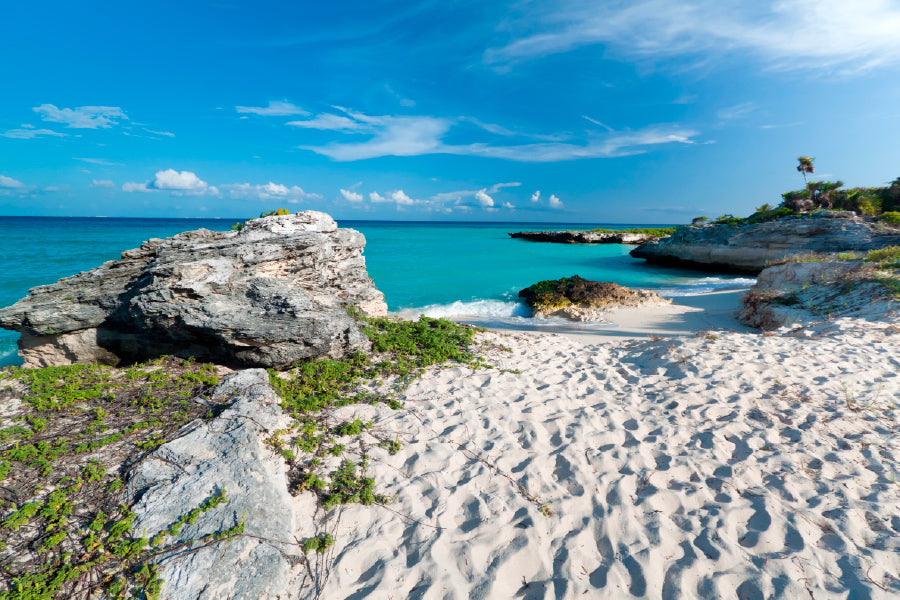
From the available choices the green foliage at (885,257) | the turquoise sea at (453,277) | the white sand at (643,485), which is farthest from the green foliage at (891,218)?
the white sand at (643,485)

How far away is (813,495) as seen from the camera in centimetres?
398

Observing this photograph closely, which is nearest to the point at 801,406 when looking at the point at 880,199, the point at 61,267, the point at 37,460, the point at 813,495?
the point at 813,495

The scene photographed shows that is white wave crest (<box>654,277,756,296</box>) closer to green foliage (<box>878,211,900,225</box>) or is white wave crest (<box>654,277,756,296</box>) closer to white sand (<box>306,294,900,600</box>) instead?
green foliage (<box>878,211,900,225</box>)

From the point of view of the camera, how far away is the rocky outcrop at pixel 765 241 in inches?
842

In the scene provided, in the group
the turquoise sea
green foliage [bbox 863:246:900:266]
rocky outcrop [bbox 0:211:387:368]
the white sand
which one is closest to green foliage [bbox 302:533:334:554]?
the white sand

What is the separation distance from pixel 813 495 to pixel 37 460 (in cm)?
879

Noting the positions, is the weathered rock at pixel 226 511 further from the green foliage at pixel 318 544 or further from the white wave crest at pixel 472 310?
the white wave crest at pixel 472 310

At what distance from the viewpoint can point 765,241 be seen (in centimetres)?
2538

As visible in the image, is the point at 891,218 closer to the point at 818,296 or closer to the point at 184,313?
the point at 818,296

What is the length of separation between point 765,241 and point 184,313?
32956 millimetres

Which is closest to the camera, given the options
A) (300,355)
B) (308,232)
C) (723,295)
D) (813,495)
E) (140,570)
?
(140,570)

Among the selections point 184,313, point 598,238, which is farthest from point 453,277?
point 598,238

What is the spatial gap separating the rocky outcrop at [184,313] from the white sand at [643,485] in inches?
105

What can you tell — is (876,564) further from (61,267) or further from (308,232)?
(61,267)
